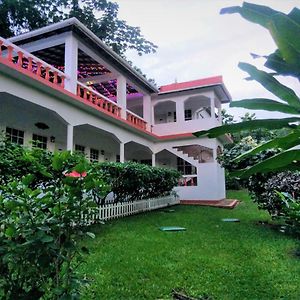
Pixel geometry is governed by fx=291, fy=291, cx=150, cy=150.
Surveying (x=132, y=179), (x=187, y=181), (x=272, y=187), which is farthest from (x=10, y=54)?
(x=187, y=181)

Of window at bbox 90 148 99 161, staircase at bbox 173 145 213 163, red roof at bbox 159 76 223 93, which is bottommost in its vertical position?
window at bbox 90 148 99 161

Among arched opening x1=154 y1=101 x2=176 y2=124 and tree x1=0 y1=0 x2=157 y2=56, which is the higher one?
tree x1=0 y1=0 x2=157 y2=56

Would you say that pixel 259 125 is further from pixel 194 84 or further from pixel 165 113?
pixel 165 113

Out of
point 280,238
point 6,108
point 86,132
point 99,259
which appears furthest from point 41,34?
point 280,238

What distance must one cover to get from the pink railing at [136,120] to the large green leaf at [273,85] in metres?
13.3

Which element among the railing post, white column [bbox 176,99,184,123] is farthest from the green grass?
white column [bbox 176,99,184,123]

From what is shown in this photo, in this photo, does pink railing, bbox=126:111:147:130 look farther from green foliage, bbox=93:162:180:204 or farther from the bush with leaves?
the bush with leaves

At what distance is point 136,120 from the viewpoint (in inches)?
602

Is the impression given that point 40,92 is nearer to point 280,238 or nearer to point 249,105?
point 280,238

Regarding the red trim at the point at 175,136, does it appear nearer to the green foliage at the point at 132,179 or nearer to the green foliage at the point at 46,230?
the green foliage at the point at 132,179

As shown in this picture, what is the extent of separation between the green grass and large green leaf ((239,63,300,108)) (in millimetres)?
3157

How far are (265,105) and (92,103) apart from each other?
33.7ft

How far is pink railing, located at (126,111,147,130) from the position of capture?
47.9 ft

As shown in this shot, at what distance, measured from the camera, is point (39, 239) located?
1874 millimetres
